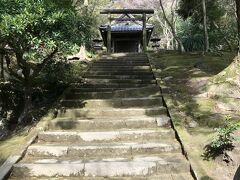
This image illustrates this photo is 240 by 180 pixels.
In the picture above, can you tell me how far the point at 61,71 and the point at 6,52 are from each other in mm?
1466

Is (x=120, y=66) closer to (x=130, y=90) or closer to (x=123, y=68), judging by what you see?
(x=123, y=68)

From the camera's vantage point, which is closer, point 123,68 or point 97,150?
point 97,150

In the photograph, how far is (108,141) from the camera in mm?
6848

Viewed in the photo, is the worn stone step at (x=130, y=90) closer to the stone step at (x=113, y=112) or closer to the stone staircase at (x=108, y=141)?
the stone staircase at (x=108, y=141)

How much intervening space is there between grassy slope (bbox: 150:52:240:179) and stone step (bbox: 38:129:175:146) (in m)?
0.38

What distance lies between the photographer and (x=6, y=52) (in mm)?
8039

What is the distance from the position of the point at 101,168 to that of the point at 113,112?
239cm

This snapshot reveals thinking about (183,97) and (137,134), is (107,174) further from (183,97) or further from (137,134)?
(183,97)

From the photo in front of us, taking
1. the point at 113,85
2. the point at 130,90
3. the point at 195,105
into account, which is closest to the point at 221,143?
the point at 195,105

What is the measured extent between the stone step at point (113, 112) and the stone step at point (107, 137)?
104 centimetres

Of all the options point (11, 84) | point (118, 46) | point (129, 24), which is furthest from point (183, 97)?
point (118, 46)

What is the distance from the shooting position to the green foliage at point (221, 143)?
5.62m

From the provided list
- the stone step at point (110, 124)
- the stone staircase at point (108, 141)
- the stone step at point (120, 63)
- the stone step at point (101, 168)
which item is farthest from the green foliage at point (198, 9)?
the stone step at point (101, 168)

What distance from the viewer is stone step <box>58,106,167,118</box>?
7.95 meters
